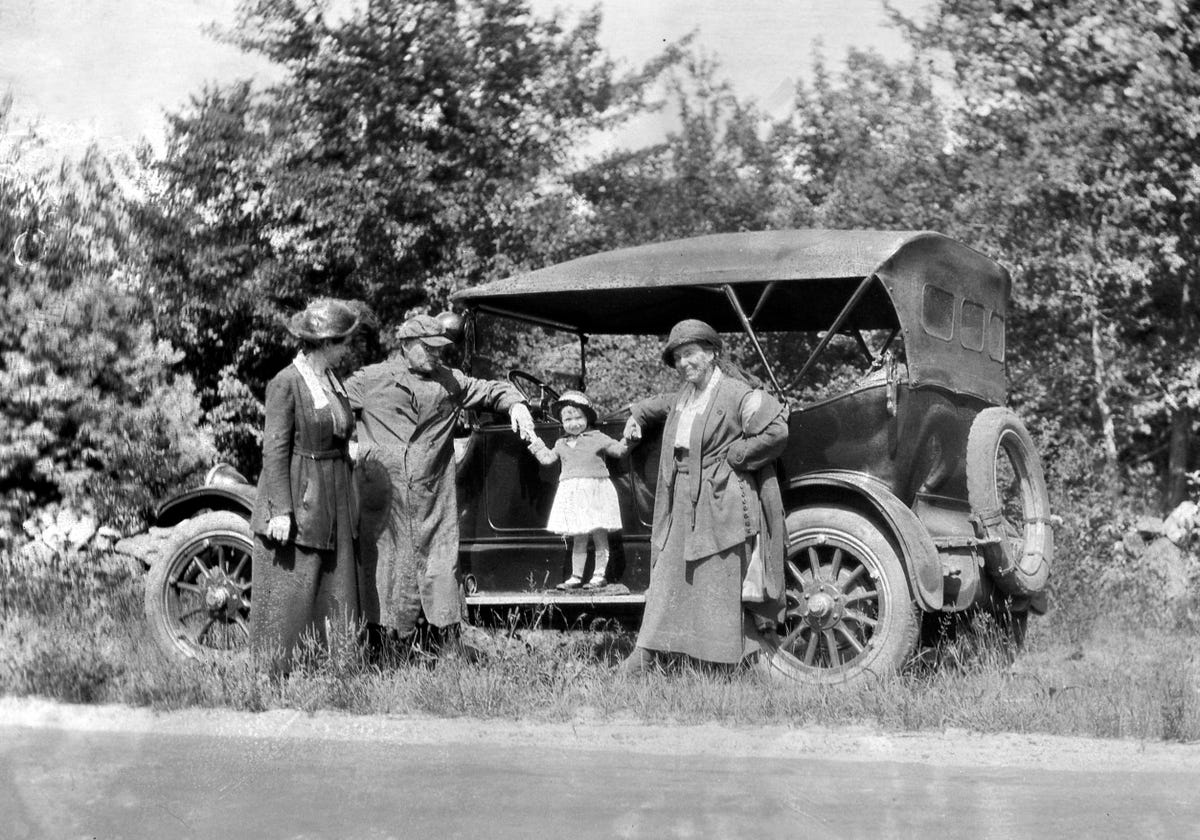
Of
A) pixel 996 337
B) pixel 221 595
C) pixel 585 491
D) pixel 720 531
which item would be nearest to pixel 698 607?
pixel 720 531

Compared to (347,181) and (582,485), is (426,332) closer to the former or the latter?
(582,485)

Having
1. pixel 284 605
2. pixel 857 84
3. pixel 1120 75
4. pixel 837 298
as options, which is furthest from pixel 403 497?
pixel 857 84

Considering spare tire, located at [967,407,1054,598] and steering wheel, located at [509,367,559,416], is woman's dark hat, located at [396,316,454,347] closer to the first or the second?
steering wheel, located at [509,367,559,416]

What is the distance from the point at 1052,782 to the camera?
5270 mm

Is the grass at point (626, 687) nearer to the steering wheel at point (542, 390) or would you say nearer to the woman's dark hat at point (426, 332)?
the steering wheel at point (542, 390)

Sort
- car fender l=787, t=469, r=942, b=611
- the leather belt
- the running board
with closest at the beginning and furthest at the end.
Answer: car fender l=787, t=469, r=942, b=611 → the leather belt → the running board

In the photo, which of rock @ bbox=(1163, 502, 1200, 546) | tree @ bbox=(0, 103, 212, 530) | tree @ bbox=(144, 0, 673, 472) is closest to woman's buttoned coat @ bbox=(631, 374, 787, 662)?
tree @ bbox=(0, 103, 212, 530)

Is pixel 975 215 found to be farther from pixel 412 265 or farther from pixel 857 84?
pixel 412 265

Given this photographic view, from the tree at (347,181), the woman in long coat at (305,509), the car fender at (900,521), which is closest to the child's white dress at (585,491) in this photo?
the car fender at (900,521)

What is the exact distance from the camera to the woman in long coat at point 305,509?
6.89m

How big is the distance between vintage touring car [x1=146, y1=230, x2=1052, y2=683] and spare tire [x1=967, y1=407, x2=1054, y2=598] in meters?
0.01

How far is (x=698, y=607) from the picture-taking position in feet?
22.3

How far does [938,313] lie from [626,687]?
8.51 feet

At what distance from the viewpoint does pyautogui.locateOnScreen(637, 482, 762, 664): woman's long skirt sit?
6.75 meters
